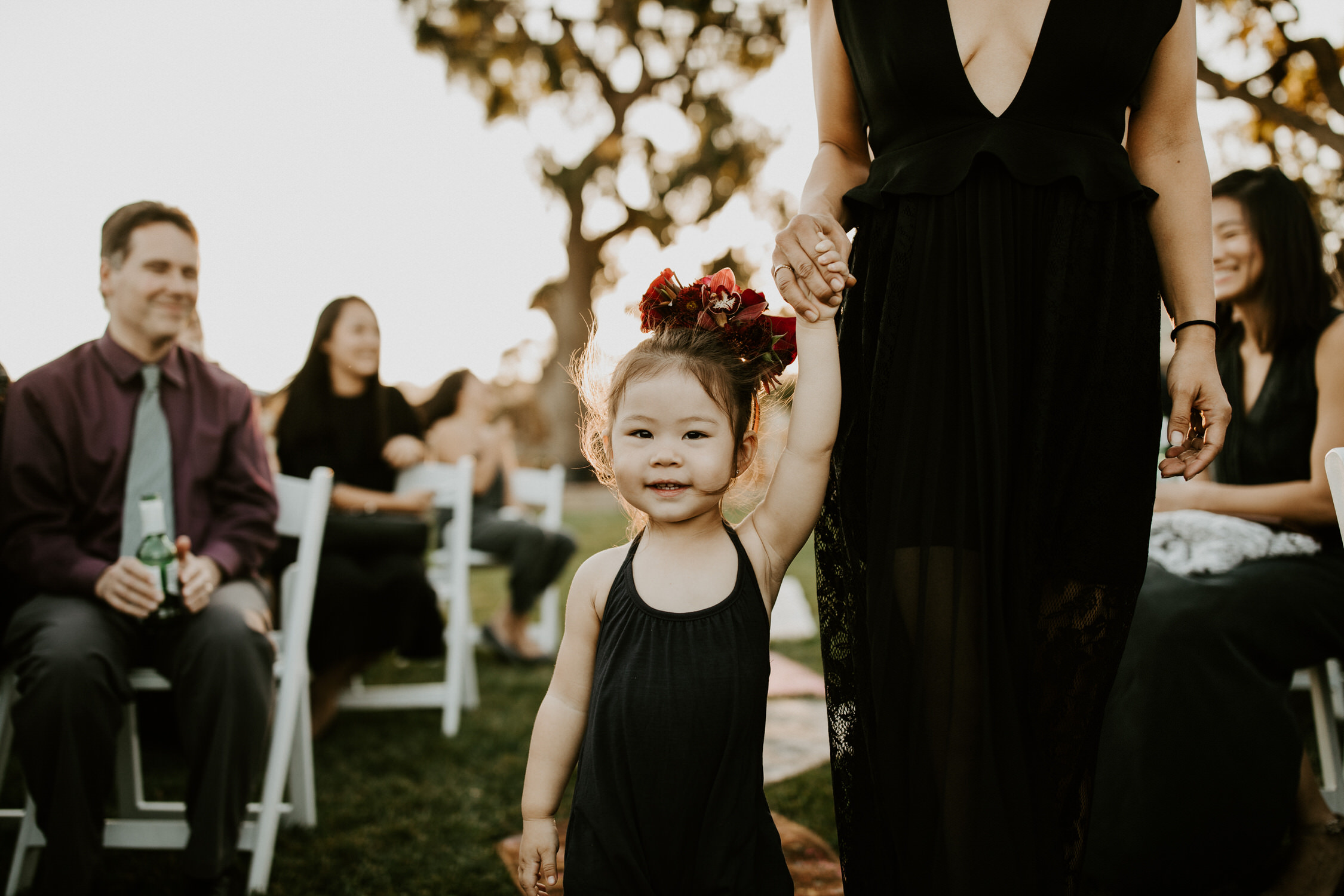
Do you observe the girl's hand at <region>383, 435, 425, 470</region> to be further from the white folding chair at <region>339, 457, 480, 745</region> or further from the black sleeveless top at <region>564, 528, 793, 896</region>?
the black sleeveless top at <region>564, 528, 793, 896</region>

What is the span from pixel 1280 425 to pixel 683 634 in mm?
2010

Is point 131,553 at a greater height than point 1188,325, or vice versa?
point 1188,325

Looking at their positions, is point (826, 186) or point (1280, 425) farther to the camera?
point (1280, 425)

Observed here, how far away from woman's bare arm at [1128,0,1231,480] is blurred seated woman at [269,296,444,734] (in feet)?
10.9

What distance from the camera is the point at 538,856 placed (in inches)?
55.8

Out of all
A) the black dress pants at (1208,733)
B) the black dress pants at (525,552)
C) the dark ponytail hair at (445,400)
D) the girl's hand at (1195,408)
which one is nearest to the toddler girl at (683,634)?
the girl's hand at (1195,408)

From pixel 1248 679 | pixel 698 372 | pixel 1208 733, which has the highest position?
pixel 698 372

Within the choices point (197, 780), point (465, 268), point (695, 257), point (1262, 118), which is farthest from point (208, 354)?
point (695, 257)

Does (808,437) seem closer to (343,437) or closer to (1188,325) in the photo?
(1188,325)

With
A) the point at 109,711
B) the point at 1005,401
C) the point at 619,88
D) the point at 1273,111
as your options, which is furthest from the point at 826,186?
the point at 619,88

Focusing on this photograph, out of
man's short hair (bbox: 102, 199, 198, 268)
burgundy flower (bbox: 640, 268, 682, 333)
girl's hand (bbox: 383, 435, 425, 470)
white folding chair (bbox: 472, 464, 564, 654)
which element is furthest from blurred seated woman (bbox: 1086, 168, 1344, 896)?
white folding chair (bbox: 472, 464, 564, 654)

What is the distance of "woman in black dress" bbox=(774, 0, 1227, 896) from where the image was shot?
1286mm

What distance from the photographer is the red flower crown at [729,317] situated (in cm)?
155

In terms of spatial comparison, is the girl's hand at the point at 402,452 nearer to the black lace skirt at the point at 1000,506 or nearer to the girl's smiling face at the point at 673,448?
the girl's smiling face at the point at 673,448
